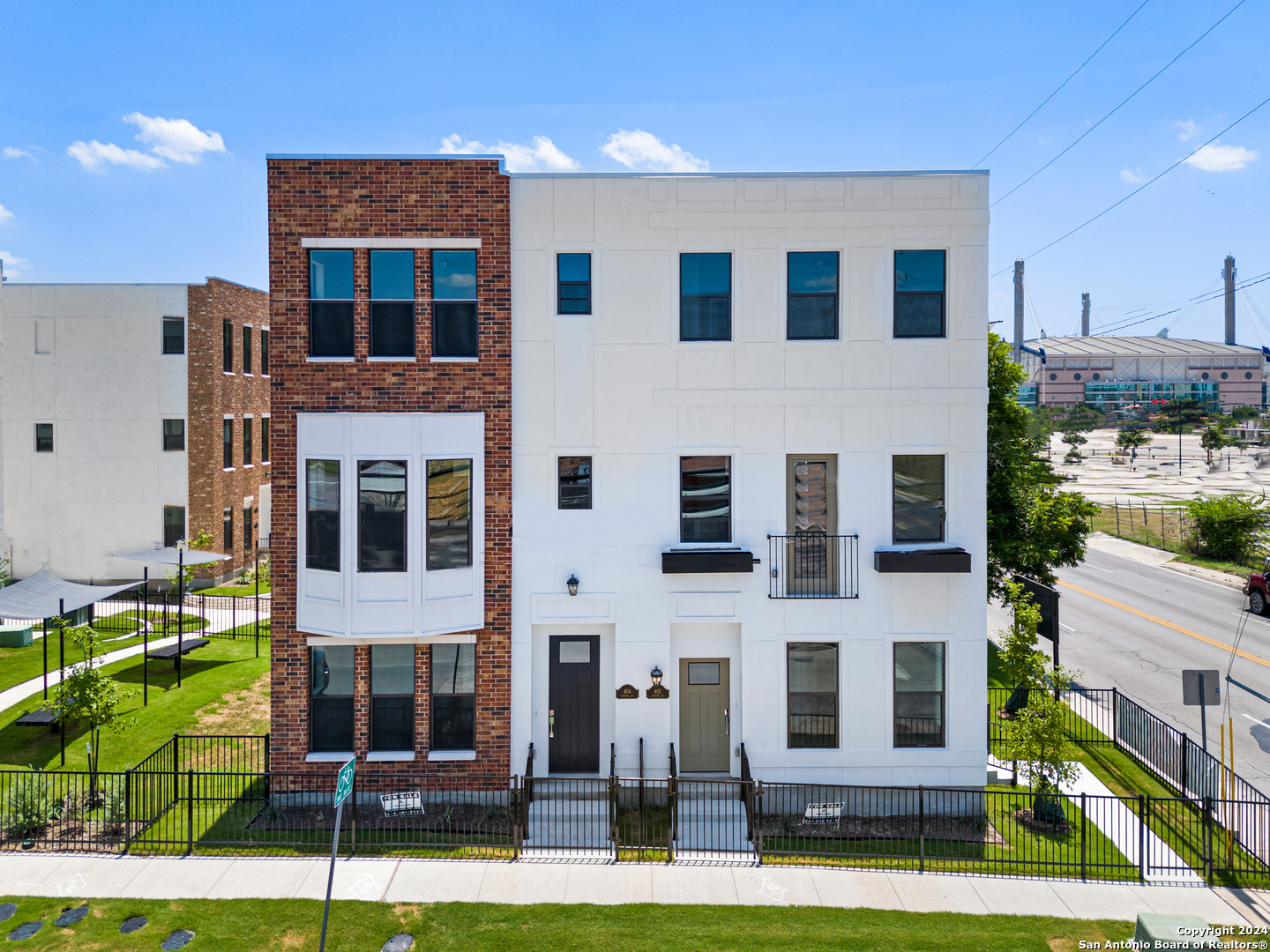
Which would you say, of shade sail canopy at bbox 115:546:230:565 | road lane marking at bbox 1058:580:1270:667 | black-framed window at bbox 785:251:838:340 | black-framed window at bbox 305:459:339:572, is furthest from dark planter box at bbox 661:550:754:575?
road lane marking at bbox 1058:580:1270:667

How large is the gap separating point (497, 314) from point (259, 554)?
89.1ft

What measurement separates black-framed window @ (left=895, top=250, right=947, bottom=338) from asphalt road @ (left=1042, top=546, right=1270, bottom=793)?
10.2 metres

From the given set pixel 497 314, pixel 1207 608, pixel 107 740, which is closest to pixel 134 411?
pixel 107 740

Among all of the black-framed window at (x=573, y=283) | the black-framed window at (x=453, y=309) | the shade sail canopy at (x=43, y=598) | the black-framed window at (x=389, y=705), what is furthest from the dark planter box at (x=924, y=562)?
the shade sail canopy at (x=43, y=598)

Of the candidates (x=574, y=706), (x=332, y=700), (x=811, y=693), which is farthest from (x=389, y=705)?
(x=811, y=693)

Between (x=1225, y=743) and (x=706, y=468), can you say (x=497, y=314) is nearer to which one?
(x=706, y=468)

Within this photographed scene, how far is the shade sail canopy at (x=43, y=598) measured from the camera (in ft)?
52.3

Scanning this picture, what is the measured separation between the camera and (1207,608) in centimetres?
2831

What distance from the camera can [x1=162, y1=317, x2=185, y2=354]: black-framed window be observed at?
3083cm

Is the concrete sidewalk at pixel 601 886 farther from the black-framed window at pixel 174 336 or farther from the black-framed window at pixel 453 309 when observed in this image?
the black-framed window at pixel 174 336

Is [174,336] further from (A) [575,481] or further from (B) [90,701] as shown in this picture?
(A) [575,481]

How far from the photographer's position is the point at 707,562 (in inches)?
520

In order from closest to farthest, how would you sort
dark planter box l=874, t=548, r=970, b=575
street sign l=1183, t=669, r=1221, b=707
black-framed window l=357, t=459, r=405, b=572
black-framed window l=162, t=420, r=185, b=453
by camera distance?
street sign l=1183, t=669, r=1221, b=707 → black-framed window l=357, t=459, r=405, b=572 → dark planter box l=874, t=548, r=970, b=575 → black-framed window l=162, t=420, r=185, b=453

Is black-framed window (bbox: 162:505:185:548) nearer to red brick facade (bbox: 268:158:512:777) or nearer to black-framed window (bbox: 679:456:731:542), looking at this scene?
red brick facade (bbox: 268:158:512:777)
